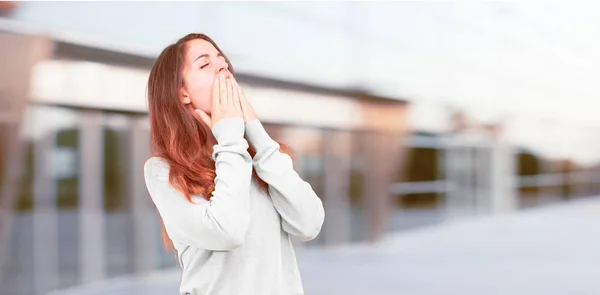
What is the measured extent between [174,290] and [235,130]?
741cm

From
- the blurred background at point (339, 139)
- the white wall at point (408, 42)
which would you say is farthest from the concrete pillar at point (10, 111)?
the white wall at point (408, 42)

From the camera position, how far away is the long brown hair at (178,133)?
6.02 ft

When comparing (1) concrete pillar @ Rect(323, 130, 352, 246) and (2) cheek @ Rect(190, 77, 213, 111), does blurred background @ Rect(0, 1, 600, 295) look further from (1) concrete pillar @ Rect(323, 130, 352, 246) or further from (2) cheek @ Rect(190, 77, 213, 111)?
(2) cheek @ Rect(190, 77, 213, 111)

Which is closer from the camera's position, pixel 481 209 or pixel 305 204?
pixel 305 204

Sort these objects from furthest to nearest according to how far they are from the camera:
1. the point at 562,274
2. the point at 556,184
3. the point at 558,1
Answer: the point at 556,184 → the point at 558,1 → the point at 562,274

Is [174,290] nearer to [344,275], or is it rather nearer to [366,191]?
[344,275]

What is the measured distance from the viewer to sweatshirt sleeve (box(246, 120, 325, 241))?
1844 mm

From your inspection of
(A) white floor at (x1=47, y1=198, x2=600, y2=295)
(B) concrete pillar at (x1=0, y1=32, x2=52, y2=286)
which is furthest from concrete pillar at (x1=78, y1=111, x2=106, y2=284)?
(B) concrete pillar at (x1=0, y1=32, x2=52, y2=286)

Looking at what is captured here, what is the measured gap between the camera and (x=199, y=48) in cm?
192

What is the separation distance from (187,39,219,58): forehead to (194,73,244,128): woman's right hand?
0.28 ft

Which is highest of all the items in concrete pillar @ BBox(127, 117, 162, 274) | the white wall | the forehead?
the white wall

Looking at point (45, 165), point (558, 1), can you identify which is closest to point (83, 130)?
point (45, 165)

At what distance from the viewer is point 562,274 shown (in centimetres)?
1034

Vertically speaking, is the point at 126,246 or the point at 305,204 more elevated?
the point at 305,204
